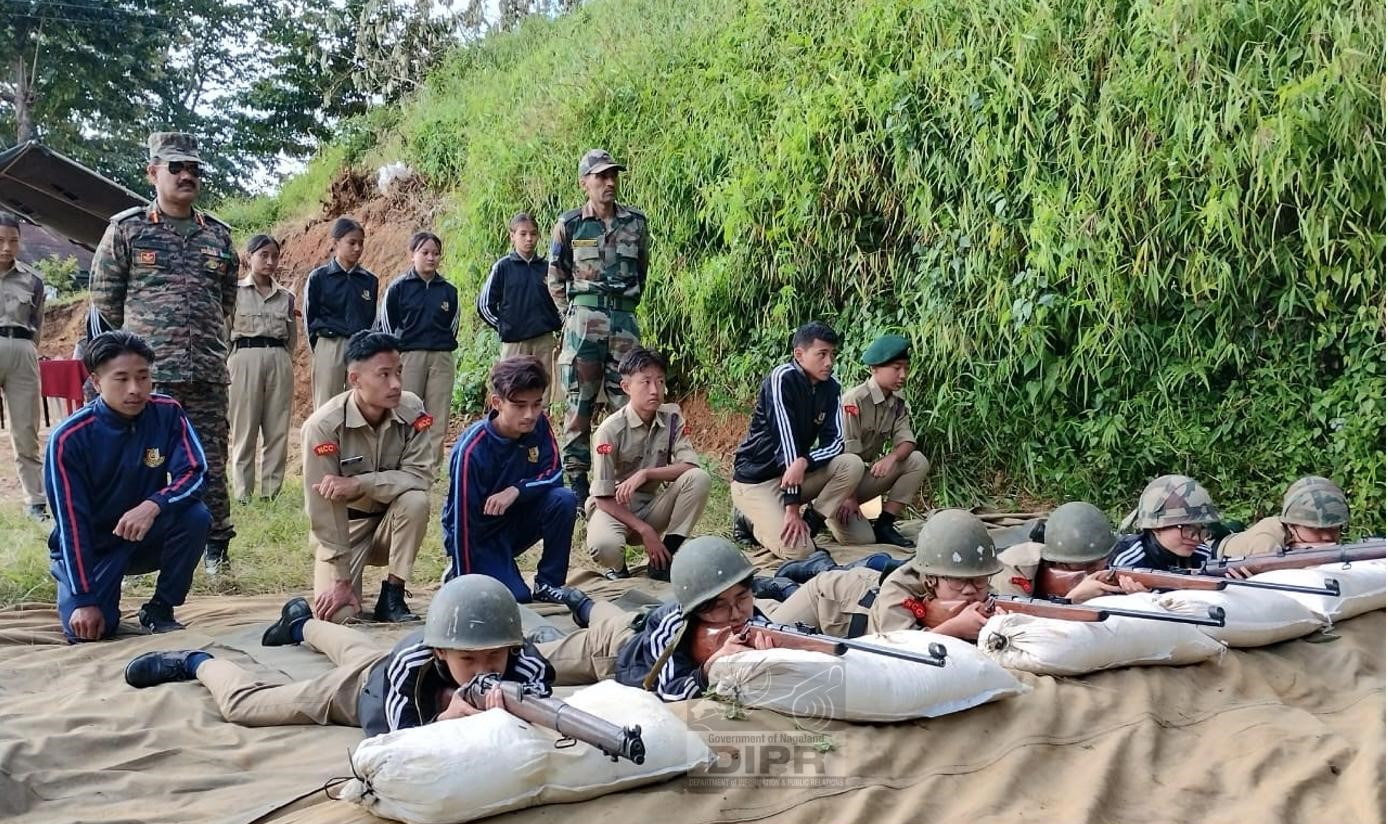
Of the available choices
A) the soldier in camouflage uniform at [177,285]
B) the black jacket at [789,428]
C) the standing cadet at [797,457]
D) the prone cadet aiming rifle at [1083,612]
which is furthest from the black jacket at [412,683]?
the black jacket at [789,428]

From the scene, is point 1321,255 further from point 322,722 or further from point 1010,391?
point 322,722

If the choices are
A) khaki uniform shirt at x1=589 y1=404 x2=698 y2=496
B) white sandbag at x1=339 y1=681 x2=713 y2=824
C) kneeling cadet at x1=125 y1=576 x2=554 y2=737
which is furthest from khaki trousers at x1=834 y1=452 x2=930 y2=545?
white sandbag at x1=339 y1=681 x2=713 y2=824

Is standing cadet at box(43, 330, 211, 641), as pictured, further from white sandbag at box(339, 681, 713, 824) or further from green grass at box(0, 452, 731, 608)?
white sandbag at box(339, 681, 713, 824)

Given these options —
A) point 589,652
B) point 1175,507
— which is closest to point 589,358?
point 589,652

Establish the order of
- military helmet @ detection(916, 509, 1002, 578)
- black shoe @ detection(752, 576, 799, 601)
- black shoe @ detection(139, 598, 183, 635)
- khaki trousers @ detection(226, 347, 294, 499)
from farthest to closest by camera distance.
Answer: khaki trousers @ detection(226, 347, 294, 499), black shoe @ detection(752, 576, 799, 601), black shoe @ detection(139, 598, 183, 635), military helmet @ detection(916, 509, 1002, 578)

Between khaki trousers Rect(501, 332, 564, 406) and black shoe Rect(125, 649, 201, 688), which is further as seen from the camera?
khaki trousers Rect(501, 332, 564, 406)

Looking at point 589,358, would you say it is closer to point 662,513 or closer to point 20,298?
point 662,513

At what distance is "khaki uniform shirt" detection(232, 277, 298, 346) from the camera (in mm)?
7742

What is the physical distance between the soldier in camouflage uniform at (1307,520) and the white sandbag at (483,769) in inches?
131

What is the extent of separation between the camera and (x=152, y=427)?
16.3ft

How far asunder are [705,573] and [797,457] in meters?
2.98

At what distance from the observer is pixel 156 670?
422 cm

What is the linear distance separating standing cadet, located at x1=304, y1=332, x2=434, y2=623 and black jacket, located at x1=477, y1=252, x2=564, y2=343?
2.83 metres

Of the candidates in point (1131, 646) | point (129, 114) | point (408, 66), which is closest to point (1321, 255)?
point (1131, 646)
